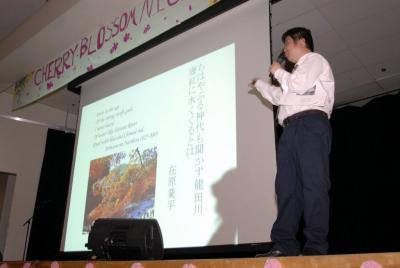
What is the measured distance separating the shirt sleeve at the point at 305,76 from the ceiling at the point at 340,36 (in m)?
1.60

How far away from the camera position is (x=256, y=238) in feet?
5.62

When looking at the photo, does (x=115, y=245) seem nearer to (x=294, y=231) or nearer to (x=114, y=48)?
(x=294, y=231)

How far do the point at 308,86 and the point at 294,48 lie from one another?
224mm

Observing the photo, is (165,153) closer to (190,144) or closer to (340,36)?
(190,144)

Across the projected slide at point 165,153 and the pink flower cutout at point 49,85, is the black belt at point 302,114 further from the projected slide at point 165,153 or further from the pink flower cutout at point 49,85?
the pink flower cutout at point 49,85

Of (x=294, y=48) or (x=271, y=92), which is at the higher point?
(x=294, y=48)

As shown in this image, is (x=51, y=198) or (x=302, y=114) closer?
(x=302, y=114)

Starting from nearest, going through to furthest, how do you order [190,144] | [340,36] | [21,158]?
[190,144], [340,36], [21,158]

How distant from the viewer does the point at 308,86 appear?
134 centimetres

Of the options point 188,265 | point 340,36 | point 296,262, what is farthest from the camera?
point 340,36

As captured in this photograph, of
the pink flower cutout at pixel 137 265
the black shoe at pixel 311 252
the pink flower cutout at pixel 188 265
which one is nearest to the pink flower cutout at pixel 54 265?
the pink flower cutout at pixel 137 265

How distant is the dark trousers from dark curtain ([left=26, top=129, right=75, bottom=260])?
3.48 meters

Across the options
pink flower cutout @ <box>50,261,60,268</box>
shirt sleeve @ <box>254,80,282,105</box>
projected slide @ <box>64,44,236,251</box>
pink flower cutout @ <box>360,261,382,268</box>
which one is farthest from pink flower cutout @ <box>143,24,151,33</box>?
pink flower cutout @ <box>360,261,382,268</box>

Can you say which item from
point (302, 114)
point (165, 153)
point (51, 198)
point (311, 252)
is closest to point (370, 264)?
point (311, 252)
